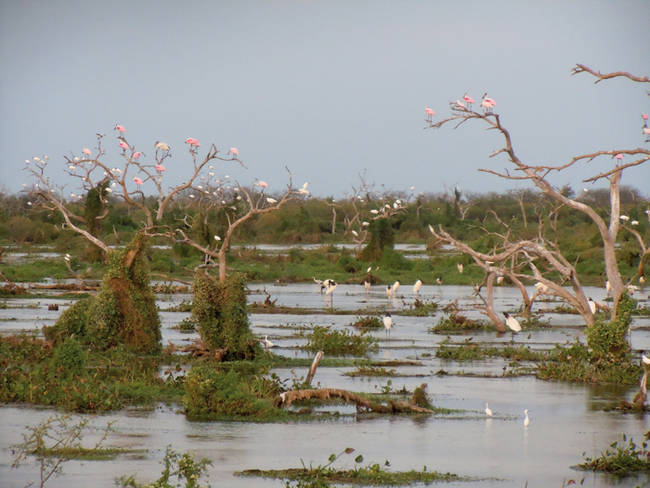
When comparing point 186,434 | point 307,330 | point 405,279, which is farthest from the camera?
point 405,279

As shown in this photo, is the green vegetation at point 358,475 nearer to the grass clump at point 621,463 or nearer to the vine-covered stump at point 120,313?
the grass clump at point 621,463

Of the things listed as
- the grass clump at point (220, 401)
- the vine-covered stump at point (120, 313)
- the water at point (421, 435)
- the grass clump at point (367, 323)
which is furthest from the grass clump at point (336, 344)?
the grass clump at point (220, 401)

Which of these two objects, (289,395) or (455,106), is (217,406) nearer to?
(289,395)

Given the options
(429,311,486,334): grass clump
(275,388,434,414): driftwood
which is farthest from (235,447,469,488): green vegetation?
(429,311,486,334): grass clump

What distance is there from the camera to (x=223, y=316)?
1712 centimetres

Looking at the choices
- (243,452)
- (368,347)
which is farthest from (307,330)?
(243,452)

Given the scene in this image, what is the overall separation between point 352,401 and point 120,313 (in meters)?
5.51

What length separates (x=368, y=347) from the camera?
2047 cm

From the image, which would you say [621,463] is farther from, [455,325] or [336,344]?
[455,325]

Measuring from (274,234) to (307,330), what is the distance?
4695cm

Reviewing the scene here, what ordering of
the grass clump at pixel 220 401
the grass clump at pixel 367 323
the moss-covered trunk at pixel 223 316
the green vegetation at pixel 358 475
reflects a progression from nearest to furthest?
the green vegetation at pixel 358 475
the grass clump at pixel 220 401
the moss-covered trunk at pixel 223 316
the grass clump at pixel 367 323

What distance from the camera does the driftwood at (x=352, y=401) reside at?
12.9 meters

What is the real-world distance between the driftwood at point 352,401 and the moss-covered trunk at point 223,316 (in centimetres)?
372

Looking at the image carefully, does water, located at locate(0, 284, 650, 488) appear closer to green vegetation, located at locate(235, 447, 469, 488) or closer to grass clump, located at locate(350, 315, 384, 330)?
green vegetation, located at locate(235, 447, 469, 488)
